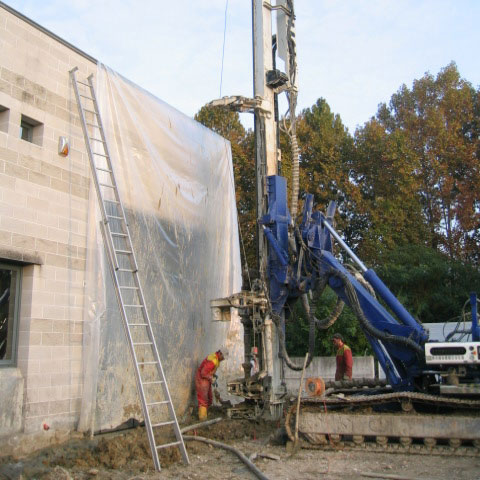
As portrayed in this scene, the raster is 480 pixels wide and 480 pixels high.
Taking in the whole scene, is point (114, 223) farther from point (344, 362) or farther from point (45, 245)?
point (344, 362)

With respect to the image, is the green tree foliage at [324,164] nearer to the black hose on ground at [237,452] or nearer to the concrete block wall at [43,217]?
the concrete block wall at [43,217]

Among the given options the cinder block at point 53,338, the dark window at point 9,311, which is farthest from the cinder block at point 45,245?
the cinder block at point 53,338

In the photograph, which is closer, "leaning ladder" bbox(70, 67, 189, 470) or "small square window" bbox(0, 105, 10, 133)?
"small square window" bbox(0, 105, 10, 133)

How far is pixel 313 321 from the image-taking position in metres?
9.17

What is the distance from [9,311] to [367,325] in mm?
4966

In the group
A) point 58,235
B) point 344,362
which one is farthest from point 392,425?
point 58,235

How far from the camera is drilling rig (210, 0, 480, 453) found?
24.9 ft

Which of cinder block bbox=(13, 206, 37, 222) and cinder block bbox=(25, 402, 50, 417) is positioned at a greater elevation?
cinder block bbox=(13, 206, 37, 222)

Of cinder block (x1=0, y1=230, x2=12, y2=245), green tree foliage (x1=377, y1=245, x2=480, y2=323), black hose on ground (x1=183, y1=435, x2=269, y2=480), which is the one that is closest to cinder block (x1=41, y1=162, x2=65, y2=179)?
cinder block (x1=0, y1=230, x2=12, y2=245)

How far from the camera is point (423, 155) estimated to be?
25406 mm

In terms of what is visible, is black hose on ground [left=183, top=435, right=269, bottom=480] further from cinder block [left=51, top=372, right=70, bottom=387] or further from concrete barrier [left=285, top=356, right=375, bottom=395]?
concrete barrier [left=285, top=356, right=375, bottom=395]

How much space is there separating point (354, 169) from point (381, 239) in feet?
11.6

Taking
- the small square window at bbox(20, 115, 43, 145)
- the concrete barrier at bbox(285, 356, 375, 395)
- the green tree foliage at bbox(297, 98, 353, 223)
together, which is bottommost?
the concrete barrier at bbox(285, 356, 375, 395)

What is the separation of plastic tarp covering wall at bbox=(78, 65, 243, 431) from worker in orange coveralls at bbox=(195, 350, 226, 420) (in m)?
0.28
